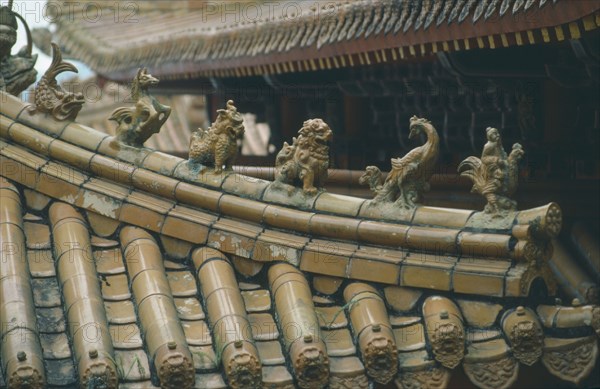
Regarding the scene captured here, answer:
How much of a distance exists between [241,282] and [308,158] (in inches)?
33.1

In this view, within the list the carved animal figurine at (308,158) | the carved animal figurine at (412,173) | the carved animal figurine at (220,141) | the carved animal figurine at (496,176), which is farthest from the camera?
the carved animal figurine at (220,141)

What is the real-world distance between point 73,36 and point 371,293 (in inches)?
651

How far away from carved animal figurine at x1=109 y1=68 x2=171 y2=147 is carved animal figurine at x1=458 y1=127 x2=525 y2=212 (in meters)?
1.97

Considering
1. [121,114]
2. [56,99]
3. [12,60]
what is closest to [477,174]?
[121,114]

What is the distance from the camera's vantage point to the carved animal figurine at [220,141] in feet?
28.0

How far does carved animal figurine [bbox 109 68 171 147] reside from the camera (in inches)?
349

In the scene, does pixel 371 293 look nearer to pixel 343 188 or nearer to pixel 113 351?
pixel 113 351

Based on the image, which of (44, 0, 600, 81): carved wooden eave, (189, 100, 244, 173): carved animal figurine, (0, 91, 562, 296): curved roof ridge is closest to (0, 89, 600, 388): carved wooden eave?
(0, 91, 562, 296): curved roof ridge

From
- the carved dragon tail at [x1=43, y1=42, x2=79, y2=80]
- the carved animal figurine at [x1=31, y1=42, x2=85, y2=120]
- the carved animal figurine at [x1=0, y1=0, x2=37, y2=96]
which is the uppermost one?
the carved animal figurine at [x1=0, y1=0, x2=37, y2=96]

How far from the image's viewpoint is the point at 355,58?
531 inches

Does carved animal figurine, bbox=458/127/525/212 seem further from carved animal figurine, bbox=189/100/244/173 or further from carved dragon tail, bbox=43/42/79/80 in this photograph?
carved dragon tail, bbox=43/42/79/80

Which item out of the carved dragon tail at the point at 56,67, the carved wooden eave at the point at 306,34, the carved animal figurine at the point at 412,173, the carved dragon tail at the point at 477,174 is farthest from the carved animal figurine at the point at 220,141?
the carved wooden eave at the point at 306,34

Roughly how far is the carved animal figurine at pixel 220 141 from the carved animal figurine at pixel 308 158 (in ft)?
1.09

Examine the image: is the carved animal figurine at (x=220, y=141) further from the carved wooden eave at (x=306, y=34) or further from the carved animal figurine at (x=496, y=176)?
the carved wooden eave at (x=306, y=34)
